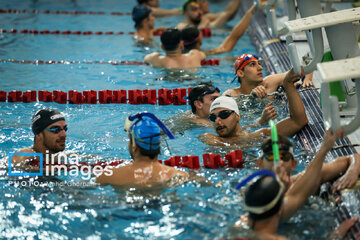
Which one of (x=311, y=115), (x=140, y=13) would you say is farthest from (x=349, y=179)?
(x=140, y=13)

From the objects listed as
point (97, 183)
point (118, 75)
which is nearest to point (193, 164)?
point (97, 183)

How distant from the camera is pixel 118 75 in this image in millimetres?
7457

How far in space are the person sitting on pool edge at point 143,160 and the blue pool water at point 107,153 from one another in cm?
8

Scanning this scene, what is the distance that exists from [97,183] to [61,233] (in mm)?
592

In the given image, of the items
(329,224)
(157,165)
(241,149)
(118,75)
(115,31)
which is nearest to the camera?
(329,224)

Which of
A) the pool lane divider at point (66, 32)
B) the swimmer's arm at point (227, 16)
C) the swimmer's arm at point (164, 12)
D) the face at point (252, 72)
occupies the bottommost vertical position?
the face at point (252, 72)

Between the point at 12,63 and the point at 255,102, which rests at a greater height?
the point at 12,63

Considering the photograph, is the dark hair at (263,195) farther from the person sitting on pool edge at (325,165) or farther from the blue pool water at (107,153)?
the person sitting on pool edge at (325,165)

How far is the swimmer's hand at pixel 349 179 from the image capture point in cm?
369

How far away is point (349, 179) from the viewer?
3.70 metres

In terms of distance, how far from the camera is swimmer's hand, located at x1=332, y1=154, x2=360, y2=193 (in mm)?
3686

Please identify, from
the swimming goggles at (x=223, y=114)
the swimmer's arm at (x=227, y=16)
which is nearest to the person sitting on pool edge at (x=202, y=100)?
the swimming goggles at (x=223, y=114)

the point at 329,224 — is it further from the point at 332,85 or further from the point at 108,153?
the point at 108,153

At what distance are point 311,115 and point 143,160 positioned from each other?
1977 mm
